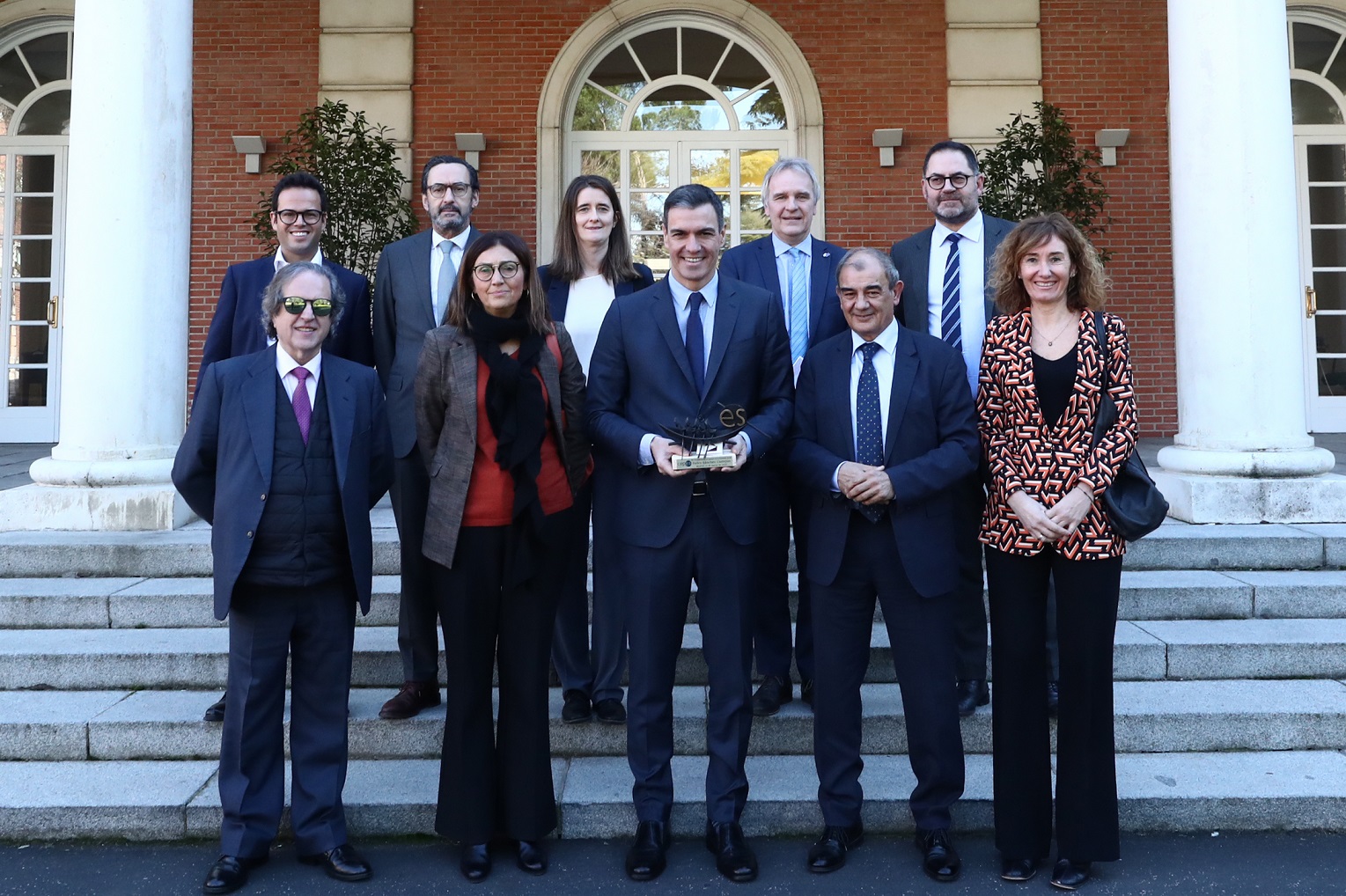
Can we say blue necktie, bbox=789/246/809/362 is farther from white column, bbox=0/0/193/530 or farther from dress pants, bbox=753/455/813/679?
white column, bbox=0/0/193/530

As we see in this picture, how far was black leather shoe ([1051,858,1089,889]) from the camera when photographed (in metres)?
2.89

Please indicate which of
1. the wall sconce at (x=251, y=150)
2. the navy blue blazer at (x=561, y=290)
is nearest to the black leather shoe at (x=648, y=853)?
the navy blue blazer at (x=561, y=290)

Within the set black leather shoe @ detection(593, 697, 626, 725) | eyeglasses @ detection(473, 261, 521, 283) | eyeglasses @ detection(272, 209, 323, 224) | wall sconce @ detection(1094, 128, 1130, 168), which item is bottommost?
black leather shoe @ detection(593, 697, 626, 725)

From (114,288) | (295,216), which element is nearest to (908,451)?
(295,216)

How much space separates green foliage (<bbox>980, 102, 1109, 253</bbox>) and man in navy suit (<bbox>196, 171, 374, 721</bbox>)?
20.0ft

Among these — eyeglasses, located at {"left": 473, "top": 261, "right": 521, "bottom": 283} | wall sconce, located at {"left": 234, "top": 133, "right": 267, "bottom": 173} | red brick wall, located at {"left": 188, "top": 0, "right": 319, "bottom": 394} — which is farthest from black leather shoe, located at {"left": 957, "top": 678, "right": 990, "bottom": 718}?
wall sconce, located at {"left": 234, "top": 133, "right": 267, "bottom": 173}

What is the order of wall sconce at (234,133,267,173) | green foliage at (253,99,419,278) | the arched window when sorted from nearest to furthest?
1. green foliage at (253,99,419,278)
2. wall sconce at (234,133,267,173)
3. the arched window

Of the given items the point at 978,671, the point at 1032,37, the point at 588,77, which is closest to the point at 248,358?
the point at 978,671

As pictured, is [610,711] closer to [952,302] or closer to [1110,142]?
[952,302]

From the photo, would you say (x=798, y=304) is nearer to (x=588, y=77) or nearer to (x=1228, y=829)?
(x=1228, y=829)

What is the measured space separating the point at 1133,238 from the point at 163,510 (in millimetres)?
8229

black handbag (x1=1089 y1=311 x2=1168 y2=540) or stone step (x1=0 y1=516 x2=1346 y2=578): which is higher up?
black handbag (x1=1089 y1=311 x2=1168 y2=540)

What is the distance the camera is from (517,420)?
2.97 metres

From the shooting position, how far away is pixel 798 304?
3.77m
